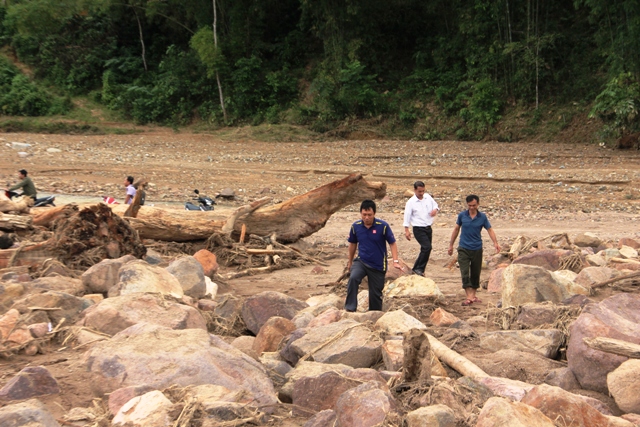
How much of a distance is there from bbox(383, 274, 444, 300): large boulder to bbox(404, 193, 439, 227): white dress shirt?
125 cm

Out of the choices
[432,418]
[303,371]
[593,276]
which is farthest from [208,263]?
[432,418]

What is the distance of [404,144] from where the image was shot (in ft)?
74.5

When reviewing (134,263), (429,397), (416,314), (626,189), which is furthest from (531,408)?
(626,189)

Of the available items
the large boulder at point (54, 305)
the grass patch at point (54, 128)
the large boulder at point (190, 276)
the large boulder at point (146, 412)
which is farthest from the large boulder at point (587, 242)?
the grass patch at point (54, 128)

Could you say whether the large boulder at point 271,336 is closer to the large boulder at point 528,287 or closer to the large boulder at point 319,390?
the large boulder at point 319,390

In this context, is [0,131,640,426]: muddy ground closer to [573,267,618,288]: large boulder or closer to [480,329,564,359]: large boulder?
[573,267,618,288]: large boulder

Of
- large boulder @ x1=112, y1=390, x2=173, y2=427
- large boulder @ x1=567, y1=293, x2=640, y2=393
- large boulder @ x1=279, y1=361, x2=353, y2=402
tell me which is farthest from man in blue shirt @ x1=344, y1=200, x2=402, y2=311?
large boulder @ x1=112, y1=390, x2=173, y2=427

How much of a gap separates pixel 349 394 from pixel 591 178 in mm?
14572

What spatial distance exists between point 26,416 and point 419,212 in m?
6.18

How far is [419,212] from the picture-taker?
9.02 metres

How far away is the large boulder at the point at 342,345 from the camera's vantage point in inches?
206

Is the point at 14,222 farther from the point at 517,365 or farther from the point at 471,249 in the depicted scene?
the point at 517,365

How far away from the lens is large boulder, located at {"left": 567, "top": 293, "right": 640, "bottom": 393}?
4.66 metres

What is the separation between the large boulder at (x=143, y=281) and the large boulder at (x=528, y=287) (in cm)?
338
